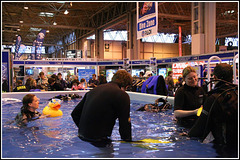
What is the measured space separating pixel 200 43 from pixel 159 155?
48.8 ft

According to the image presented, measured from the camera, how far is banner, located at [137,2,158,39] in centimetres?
641

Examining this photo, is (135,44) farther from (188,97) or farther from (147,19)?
(188,97)

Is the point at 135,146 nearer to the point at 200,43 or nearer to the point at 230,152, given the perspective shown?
the point at 230,152

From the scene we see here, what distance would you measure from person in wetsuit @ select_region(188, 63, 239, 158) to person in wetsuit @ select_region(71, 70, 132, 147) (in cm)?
88

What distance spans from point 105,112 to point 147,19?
174 inches

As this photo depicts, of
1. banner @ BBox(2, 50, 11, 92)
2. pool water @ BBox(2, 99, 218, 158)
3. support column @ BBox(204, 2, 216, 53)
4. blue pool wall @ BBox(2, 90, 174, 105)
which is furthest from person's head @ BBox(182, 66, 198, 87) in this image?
support column @ BBox(204, 2, 216, 53)

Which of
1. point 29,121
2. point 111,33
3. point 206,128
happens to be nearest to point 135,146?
point 206,128

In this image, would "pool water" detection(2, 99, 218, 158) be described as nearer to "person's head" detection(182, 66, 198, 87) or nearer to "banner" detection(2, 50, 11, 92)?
"person's head" detection(182, 66, 198, 87)

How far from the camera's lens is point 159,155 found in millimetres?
3129

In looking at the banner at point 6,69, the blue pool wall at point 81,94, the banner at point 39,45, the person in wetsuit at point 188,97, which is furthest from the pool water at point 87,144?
the banner at point 39,45

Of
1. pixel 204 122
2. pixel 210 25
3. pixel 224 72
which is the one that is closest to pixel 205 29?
pixel 210 25

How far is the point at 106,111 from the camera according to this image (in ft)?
9.81

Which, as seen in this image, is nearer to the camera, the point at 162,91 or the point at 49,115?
the point at 49,115

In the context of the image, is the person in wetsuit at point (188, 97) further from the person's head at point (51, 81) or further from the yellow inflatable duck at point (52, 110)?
the person's head at point (51, 81)
